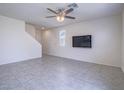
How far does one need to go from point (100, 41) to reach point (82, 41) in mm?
1107

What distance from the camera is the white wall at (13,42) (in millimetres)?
5008

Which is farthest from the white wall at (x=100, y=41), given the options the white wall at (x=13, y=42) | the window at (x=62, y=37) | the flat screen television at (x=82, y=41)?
the white wall at (x=13, y=42)

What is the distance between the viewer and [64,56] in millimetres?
7391

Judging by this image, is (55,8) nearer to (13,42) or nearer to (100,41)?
(100,41)

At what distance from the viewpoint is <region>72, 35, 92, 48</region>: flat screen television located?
18.3ft

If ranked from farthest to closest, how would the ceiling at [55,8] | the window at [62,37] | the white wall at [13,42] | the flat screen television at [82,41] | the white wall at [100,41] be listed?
the window at [62,37] < the flat screen television at [82,41] < the white wall at [13,42] < the white wall at [100,41] < the ceiling at [55,8]

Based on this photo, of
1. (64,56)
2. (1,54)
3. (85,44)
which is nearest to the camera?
(1,54)

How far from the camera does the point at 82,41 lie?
5.90 m

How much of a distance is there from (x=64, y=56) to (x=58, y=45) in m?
1.15

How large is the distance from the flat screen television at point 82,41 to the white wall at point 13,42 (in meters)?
3.05

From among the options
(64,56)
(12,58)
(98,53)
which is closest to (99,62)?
(98,53)

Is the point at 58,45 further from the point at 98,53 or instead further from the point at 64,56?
the point at 98,53

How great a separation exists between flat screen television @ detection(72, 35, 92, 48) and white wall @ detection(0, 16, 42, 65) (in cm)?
305

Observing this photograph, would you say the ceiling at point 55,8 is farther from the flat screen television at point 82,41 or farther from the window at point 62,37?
the window at point 62,37
